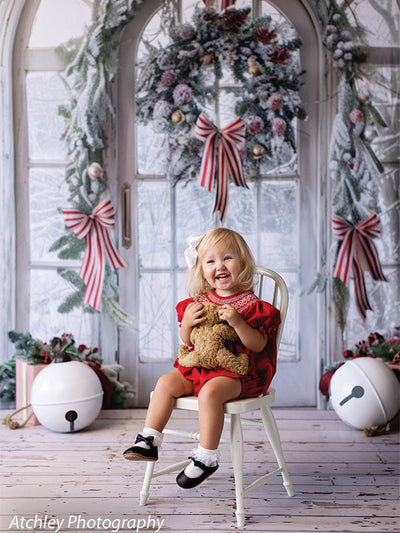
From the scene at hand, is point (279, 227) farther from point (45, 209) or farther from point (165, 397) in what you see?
point (165, 397)

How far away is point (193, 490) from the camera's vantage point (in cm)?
223

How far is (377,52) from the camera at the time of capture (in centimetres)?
337

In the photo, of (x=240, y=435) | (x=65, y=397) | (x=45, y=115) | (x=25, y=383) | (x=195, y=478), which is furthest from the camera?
(x=45, y=115)

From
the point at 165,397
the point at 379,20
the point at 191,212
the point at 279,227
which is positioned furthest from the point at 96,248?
the point at 379,20

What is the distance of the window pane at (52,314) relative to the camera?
3.42m

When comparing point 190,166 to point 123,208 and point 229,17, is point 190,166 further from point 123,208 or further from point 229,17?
point 229,17

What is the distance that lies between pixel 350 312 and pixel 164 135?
4.78 feet

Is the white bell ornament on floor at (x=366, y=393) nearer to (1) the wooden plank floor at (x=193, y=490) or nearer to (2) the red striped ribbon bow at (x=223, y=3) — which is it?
(1) the wooden plank floor at (x=193, y=490)

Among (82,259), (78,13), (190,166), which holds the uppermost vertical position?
(78,13)

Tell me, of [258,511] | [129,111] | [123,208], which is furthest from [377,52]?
[258,511]

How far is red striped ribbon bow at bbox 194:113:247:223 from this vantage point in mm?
3295

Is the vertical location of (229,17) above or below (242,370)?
above

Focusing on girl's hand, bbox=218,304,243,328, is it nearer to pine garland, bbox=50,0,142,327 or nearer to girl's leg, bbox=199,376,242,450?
girl's leg, bbox=199,376,242,450

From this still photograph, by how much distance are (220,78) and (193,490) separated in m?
2.21
